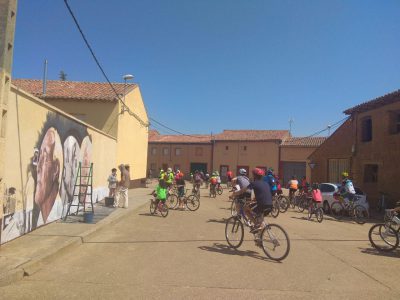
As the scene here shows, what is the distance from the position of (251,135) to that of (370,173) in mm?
32150

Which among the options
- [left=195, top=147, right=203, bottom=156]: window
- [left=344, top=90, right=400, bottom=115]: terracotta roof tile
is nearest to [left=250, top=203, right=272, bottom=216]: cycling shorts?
[left=344, top=90, right=400, bottom=115]: terracotta roof tile

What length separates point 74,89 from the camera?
84.6ft

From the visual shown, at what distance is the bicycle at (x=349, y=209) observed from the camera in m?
14.6

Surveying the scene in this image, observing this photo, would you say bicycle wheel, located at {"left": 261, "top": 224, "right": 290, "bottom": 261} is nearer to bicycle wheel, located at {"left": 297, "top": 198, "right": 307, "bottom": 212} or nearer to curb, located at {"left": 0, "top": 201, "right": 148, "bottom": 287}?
curb, located at {"left": 0, "top": 201, "right": 148, "bottom": 287}

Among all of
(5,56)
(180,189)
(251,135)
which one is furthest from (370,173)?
(251,135)

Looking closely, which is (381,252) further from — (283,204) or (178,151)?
(178,151)

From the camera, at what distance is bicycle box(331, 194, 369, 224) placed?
14.6 metres

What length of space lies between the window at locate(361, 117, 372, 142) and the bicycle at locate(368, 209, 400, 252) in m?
13.4

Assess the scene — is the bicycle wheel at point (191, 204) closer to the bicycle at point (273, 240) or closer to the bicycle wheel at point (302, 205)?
the bicycle wheel at point (302, 205)

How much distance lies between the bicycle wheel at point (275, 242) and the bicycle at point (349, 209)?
8170 mm

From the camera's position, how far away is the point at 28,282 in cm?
562

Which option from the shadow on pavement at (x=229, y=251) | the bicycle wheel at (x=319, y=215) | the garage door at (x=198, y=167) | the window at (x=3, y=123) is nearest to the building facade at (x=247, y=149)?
the garage door at (x=198, y=167)

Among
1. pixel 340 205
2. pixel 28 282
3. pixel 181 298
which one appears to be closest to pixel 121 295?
pixel 181 298

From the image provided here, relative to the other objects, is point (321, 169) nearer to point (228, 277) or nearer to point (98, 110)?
point (98, 110)
